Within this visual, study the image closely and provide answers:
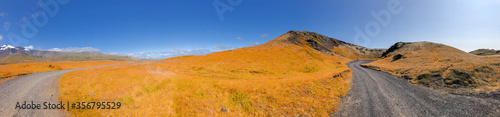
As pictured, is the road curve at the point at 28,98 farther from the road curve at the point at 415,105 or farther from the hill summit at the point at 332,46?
the hill summit at the point at 332,46

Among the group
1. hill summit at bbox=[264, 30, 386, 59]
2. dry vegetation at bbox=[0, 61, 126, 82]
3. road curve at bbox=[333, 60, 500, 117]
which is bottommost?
road curve at bbox=[333, 60, 500, 117]

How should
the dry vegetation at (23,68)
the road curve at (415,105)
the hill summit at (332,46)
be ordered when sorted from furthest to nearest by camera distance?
the hill summit at (332,46) → the dry vegetation at (23,68) → the road curve at (415,105)

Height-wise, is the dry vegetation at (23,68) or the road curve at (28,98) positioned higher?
the dry vegetation at (23,68)

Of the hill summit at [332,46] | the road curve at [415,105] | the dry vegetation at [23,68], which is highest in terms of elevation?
the hill summit at [332,46]

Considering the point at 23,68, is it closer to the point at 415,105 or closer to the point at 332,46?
the point at 415,105

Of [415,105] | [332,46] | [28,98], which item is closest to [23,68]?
[28,98]

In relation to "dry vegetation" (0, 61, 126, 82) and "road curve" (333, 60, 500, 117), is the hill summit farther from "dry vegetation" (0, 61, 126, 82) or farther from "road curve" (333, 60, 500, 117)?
"dry vegetation" (0, 61, 126, 82)

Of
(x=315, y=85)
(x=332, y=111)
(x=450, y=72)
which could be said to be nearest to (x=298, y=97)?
(x=332, y=111)

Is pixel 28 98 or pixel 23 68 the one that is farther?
pixel 23 68

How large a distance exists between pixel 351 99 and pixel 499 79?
1568cm

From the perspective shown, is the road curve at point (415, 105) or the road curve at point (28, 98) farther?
the road curve at point (415, 105)

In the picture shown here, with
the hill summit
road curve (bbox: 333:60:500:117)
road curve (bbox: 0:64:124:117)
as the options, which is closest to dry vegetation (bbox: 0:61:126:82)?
road curve (bbox: 0:64:124:117)

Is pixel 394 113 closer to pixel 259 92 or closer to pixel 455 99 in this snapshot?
pixel 455 99

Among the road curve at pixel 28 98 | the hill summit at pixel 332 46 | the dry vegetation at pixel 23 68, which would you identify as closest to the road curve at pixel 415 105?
the road curve at pixel 28 98
